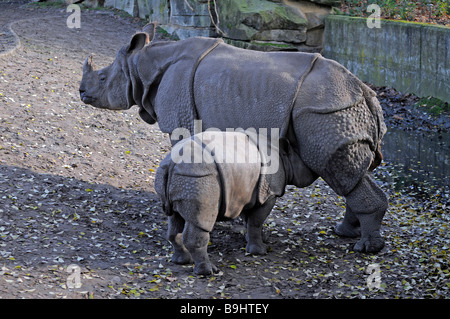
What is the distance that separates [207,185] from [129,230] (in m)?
1.74

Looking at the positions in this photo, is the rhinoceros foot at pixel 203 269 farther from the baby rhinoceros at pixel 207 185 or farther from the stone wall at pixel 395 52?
the stone wall at pixel 395 52

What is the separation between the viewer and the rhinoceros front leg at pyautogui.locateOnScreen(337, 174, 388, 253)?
22.1ft

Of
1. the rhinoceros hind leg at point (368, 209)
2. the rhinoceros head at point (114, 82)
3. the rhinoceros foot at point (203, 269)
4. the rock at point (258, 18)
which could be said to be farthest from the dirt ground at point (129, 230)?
the rock at point (258, 18)

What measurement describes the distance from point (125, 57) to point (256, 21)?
7.74 meters

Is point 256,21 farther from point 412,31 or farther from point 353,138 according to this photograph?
point 353,138

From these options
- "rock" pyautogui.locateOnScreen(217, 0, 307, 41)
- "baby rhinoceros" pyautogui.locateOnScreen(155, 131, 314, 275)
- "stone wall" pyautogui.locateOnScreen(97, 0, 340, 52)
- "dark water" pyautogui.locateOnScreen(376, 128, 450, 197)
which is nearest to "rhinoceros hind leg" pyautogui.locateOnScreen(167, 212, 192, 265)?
"baby rhinoceros" pyautogui.locateOnScreen(155, 131, 314, 275)

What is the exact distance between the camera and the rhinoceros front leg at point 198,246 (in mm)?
6094

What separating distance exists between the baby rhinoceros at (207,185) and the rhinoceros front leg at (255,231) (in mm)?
58

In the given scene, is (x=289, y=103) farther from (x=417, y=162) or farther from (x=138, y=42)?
(x=417, y=162)

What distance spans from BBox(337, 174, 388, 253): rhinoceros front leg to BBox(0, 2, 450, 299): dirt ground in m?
0.16

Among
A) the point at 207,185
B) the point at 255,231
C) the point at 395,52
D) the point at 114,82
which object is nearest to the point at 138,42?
the point at 114,82

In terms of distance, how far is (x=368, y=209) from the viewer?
679cm

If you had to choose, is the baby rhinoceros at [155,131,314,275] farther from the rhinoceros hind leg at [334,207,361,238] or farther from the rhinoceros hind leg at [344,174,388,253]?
the rhinoceros hind leg at [334,207,361,238]

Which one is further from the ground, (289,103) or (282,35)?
(289,103)
